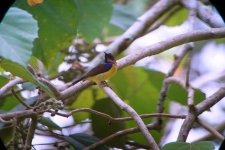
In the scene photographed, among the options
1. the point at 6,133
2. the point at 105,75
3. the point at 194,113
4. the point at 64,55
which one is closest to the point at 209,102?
the point at 194,113

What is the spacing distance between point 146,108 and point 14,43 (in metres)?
0.65

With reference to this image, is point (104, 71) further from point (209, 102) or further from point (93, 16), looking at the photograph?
point (93, 16)

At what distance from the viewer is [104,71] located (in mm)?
852

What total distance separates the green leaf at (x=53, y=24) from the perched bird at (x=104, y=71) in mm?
242

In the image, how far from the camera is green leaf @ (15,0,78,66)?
1089 mm

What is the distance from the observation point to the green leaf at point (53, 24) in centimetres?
109

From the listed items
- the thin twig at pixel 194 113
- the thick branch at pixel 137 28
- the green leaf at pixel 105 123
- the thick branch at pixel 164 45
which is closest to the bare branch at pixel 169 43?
the thick branch at pixel 164 45

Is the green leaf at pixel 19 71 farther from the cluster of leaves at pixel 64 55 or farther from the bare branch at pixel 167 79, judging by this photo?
the bare branch at pixel 167 79

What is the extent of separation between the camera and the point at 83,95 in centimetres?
135

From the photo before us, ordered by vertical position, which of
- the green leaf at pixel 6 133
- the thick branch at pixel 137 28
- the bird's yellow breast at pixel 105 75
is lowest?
the green leaf at pixel 6 133

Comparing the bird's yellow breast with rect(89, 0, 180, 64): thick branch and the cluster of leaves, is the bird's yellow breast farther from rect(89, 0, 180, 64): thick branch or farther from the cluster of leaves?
rect(89, 0, 180, 64): thick branch

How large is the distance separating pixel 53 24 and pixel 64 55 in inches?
7.5

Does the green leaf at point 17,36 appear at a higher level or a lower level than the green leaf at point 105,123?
higher

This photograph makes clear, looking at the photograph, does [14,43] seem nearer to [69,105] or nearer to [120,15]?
[69,105]
